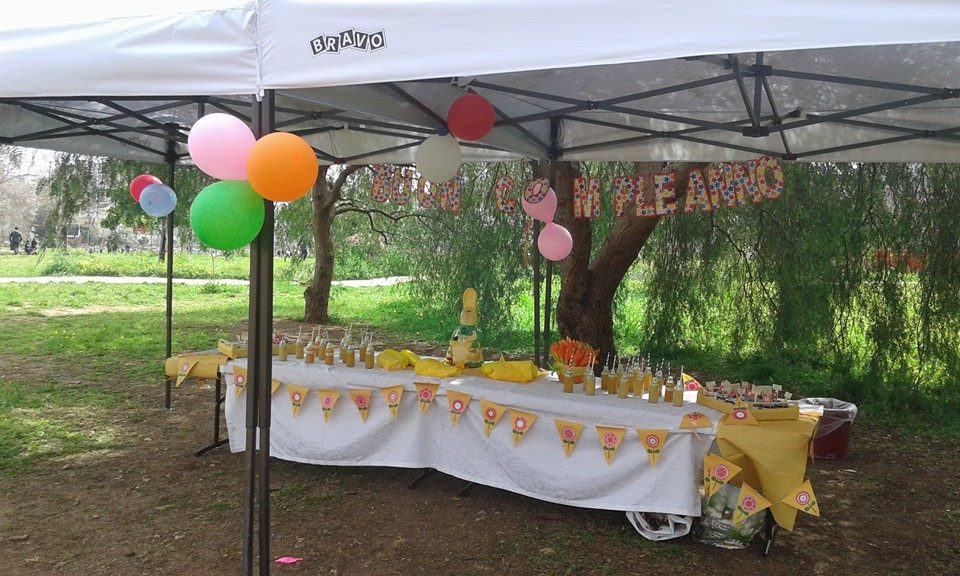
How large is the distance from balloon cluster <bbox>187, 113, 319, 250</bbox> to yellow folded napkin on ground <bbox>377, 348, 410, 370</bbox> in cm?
173

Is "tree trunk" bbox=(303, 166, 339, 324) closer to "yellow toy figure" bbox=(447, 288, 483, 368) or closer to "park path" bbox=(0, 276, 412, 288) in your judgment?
"park path" bbox=(0, 276, 412, 288)

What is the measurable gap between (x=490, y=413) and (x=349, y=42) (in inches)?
80.1

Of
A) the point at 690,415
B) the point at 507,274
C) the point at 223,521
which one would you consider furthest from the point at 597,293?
the point at 223,521

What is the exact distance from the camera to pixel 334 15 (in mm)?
1925

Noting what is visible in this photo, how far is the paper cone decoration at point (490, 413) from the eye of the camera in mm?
3410

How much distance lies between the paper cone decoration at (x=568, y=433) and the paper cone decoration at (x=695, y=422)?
468 mm

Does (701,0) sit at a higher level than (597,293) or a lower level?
higher

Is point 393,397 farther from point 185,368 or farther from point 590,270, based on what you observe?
point 590,270

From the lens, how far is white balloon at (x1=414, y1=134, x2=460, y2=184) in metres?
3.67

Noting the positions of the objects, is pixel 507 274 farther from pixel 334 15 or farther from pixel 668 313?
pixel 334 15

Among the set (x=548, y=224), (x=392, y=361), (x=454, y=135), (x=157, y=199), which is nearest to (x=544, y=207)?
(x=548, y=224)

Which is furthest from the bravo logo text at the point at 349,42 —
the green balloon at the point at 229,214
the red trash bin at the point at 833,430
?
the red trash bin at the point at 833,430

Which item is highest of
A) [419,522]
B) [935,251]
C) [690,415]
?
[935,251]

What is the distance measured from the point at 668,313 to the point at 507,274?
6.41 ft
